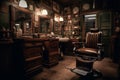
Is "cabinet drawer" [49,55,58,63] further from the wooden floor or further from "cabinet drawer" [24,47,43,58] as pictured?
"cabinet drawer" [24,47,43,58]

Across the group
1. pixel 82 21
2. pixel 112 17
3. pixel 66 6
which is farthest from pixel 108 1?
pixel 66 6

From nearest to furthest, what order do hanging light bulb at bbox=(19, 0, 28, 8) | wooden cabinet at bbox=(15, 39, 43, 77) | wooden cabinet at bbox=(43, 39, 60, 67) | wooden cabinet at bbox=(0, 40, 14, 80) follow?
wooden cabinet at bbox=(0, 40, 14, 80) → wooden cabinet at bbox=(15, 39, 43, 77) → hanging light bulb at bbox=(19, 0, 28, 8) → wooden cabinet at bbox=(43, 39, 60, 67)

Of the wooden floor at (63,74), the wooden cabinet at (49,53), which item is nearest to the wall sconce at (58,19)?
the wooden cabinet at (49,53)

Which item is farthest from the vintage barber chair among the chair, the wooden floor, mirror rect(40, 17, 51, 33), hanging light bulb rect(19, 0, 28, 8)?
hanging light bulb rect(19, 0, 28, 8)

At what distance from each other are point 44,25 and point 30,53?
2.24 meters

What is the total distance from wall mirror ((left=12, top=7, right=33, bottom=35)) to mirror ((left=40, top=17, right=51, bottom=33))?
67 cm

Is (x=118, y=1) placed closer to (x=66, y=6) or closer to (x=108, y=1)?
(x=108, y=1)

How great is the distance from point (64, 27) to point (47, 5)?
2037 millimetres

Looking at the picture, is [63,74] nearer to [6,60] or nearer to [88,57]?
[88,57]

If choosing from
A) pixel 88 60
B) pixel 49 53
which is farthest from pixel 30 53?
pixel 88 60

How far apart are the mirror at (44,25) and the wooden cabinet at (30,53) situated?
1588 mm

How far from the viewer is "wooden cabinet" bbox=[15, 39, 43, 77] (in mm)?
2571

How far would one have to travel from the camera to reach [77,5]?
607 cm

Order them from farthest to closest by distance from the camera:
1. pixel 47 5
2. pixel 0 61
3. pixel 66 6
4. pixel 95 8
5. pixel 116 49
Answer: pixel 66 6
pixel 95 8
pixel 47 5
pixel 116 49
pixel 0 61
